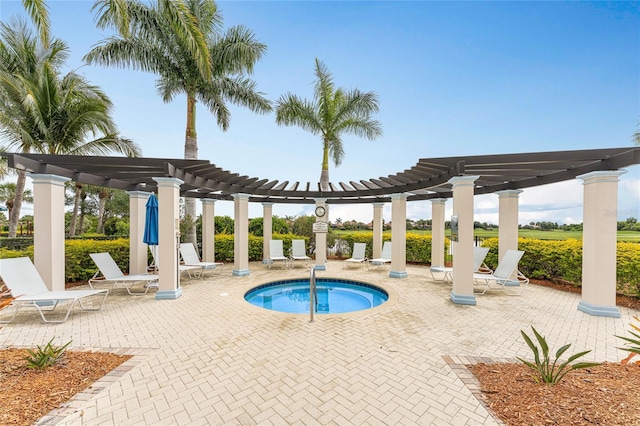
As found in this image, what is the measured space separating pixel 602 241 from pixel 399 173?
508 centimetres

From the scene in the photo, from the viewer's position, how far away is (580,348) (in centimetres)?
430

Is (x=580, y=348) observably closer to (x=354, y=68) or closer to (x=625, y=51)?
(x=625, y=51)

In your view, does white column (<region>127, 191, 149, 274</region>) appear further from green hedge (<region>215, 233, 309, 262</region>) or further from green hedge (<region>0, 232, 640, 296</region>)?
green hedge (<region>215, 233, 309, 262</region>)

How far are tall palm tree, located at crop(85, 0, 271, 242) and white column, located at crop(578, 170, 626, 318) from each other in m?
12.7

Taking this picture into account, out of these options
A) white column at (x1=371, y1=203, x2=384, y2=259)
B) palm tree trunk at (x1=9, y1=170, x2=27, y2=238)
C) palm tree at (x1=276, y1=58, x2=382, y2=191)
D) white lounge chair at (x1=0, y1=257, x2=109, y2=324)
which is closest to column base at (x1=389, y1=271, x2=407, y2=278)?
white column at (x1=371, y1=203, x2=384, y2=259)

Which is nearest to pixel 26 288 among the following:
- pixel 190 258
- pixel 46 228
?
pixel 46 228

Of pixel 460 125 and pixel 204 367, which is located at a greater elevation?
pixel 460 125

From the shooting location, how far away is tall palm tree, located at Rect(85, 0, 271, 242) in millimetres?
10250

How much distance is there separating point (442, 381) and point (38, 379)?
17.0 ft

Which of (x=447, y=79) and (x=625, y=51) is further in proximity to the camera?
(x=447, y=79)

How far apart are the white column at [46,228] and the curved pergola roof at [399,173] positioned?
35 centimetres

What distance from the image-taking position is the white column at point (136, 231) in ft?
31.2

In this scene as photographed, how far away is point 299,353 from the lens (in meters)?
4.12

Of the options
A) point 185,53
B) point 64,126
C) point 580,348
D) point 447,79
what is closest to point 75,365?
point 580,348
